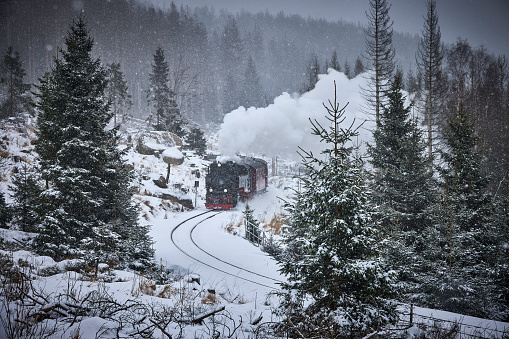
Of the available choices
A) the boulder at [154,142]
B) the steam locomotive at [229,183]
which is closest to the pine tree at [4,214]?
the steam locomotive at [229,183]

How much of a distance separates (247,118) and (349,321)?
2255cm

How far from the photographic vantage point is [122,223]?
10.2 meters

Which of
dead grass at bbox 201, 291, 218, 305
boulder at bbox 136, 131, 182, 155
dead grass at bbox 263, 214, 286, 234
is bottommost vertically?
dead grass at bbox 263, 214, 286, 234

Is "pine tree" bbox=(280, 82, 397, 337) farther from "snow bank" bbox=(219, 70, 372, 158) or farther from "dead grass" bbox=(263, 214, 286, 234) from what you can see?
"snow bank" bbox=(219, 70, 372, 158)

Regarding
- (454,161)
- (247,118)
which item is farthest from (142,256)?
(247,118)

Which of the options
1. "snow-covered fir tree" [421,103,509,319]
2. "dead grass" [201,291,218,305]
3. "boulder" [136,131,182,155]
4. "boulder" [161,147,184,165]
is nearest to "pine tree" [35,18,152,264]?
"dead grass" [201,291,218,305]

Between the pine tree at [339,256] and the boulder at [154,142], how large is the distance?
28.2 m

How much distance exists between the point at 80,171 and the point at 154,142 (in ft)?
78.9

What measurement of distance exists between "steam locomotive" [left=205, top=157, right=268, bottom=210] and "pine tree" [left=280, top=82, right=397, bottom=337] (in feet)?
58.5

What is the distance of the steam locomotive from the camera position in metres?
22.9

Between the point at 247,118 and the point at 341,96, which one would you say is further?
the point at 341,96

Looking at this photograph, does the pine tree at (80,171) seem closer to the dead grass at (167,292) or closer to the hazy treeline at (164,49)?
the dead grass at (167,292)

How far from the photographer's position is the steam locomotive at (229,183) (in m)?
22.9

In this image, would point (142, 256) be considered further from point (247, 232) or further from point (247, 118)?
point (247, 118)
